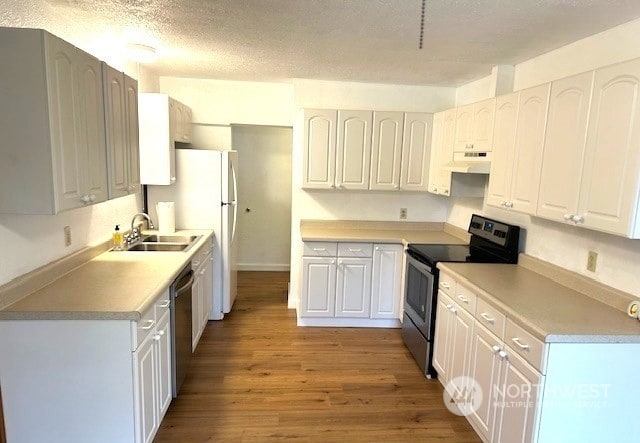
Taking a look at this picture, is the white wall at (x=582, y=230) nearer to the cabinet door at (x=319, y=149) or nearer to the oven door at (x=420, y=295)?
the oven door at (x=420, y=295)

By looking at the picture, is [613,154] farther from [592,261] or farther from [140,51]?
[140,51]

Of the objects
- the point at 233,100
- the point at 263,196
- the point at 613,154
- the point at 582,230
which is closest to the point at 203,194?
the point at 233,100

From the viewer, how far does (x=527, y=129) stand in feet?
8.24

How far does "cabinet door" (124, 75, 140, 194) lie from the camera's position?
2582mm

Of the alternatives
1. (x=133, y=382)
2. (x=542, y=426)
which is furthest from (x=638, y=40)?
(x=133, y=382)

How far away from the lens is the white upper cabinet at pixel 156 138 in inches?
134

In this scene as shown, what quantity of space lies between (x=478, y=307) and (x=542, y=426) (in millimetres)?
695

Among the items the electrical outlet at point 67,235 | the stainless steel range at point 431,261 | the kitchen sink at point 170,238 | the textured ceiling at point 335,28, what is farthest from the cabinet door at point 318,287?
the electrical outlet at point 67,235

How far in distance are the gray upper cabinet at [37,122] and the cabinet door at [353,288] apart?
2.48 m

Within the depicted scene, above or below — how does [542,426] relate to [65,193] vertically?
below

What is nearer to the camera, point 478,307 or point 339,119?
point 478,307

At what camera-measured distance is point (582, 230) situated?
7.98 feet

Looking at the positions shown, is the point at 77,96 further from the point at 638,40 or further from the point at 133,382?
the point at 638,40

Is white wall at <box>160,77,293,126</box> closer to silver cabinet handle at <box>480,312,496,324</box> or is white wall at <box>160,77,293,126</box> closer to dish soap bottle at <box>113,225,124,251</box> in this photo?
dish soap bottle at <box>113,225,124,251</box>
